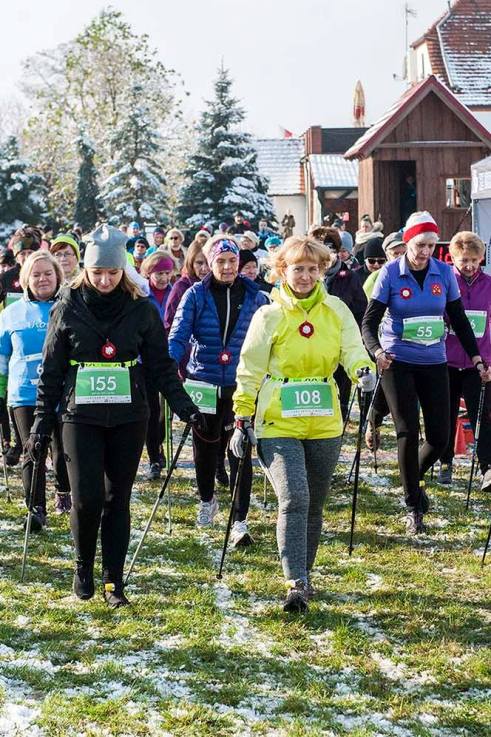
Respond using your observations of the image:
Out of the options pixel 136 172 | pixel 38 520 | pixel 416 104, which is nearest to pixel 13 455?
pixel 38 520

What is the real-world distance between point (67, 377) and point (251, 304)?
2187 millimetres

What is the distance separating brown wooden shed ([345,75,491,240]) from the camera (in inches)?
1300

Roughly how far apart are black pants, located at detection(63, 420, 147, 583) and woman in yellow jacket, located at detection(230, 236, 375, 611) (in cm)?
60

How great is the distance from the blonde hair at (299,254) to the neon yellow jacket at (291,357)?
0.15 metres

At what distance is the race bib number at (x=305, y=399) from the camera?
5930 millimetres

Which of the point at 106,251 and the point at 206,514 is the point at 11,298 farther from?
the point at 106,251

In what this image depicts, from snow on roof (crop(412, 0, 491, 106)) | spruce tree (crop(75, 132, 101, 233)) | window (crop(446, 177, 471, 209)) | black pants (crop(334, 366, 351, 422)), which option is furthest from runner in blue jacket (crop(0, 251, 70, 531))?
spruce tree (crop(75, 132, 101, 233))

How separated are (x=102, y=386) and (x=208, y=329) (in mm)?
2083

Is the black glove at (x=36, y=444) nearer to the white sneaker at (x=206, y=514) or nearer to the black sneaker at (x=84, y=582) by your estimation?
the black sneaker at (x=84, y=582)

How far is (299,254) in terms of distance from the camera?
594 cm

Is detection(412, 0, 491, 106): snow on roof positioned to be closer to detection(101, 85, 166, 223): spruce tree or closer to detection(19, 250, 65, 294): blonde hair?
detection(101, 85, 166, 223): spruce tree

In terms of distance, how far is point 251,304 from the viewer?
25.8 ft

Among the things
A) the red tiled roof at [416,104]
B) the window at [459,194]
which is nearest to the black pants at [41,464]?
the red tiled roof at [416,104]

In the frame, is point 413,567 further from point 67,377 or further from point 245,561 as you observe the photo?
point 67,377
